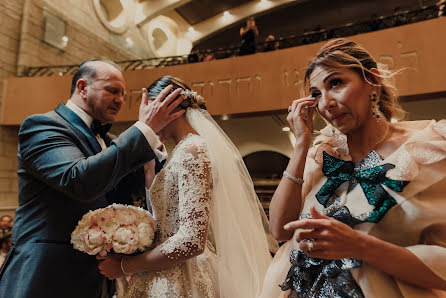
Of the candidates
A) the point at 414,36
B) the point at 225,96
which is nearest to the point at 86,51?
the point at 225,96

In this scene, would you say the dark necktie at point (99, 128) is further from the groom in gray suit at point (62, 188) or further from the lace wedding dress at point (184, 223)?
the lace wedding dress at point (184, 223)

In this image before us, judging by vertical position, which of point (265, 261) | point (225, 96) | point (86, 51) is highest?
point (86, 51)

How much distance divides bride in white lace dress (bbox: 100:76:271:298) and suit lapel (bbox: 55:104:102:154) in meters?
0.38

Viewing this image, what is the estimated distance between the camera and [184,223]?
5.02 ft

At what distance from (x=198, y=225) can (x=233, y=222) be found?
0.84 feet

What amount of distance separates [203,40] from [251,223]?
1552 cm

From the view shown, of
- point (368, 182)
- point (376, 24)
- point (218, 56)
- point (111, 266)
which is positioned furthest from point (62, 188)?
point (218, 56)

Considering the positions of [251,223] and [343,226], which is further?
[251,223]

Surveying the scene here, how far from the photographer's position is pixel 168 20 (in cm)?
1494

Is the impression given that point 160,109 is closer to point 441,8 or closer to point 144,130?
point 144,130

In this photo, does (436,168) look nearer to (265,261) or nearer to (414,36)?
(265,261)

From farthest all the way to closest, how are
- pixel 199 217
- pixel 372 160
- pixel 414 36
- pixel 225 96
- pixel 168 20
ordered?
1. pixel 168 20
2. pixel 225 96
3. pixel 414 36
4. pixel 199 217
5. pixel 372 160

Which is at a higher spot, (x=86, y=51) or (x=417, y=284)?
(x=86, y=51)

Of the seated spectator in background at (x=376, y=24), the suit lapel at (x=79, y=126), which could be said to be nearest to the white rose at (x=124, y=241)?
the suit lapel at (x=79, y=126)
